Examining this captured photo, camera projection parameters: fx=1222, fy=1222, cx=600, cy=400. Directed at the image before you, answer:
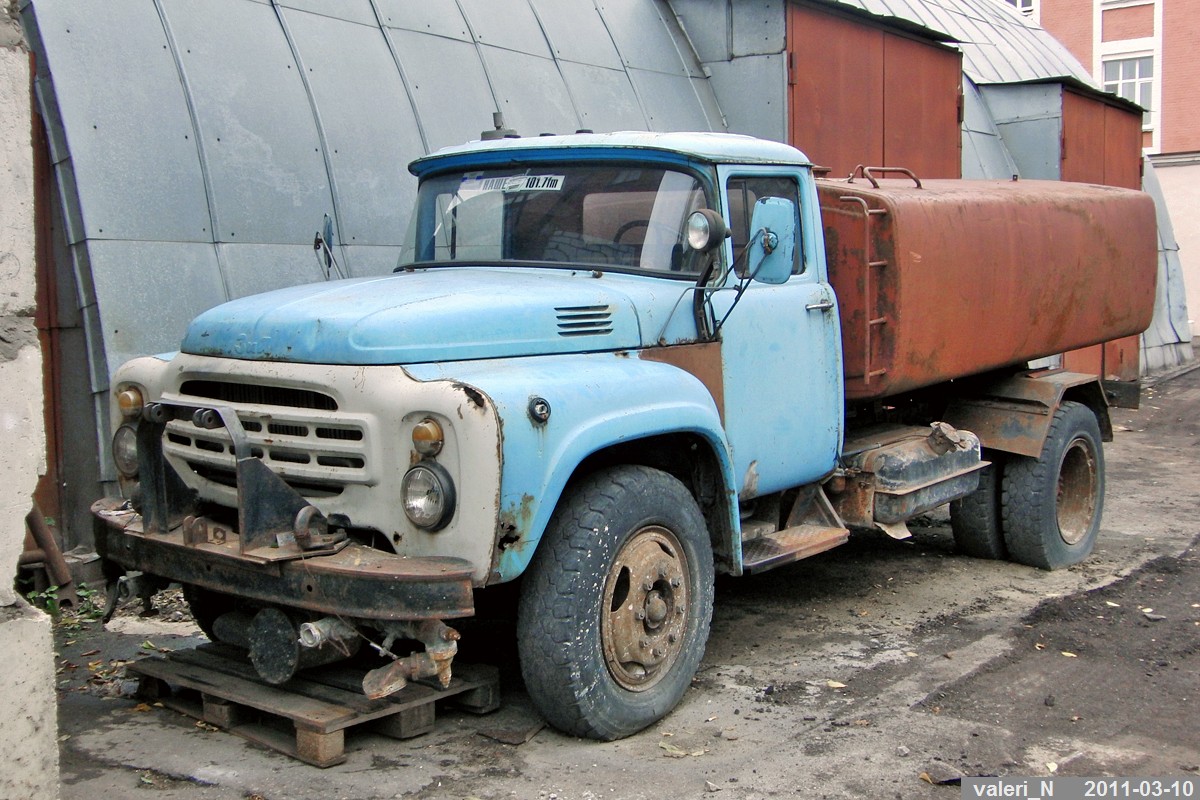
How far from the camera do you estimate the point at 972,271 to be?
6609 millimetres

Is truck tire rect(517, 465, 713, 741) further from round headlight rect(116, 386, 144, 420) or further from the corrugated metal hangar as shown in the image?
the corrugated metal hangar

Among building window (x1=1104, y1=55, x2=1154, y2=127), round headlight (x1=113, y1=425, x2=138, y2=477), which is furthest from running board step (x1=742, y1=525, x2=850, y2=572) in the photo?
building window (x1=1104, y1=55, x2=1154, y2=127)

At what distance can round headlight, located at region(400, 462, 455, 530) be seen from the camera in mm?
4051

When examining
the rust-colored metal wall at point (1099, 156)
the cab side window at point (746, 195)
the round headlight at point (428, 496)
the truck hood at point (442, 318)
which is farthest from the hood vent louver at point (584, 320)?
the rust-colored metal wall at point (1099, 156)

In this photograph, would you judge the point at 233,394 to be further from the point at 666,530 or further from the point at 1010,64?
the point at 1010,64

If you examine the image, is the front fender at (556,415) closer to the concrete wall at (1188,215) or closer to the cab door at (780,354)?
the cab door at (780,354)

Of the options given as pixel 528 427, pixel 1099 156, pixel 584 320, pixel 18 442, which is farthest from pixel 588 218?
pixel 1099 156

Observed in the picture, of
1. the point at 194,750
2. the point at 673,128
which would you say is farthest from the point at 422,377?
the point at 673,128

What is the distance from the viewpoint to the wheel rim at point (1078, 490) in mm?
7977

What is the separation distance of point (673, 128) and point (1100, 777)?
838 cm

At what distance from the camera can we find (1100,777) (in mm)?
4352

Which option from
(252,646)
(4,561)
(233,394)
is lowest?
(252,646)

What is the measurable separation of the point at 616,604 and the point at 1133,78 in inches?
1209

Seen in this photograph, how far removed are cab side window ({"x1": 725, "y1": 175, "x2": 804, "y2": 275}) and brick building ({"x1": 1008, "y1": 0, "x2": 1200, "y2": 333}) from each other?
25.3 metres
